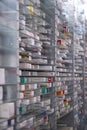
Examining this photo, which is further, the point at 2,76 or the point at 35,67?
the point at 35,67

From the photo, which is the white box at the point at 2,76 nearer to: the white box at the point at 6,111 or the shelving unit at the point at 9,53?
the shelving unit at the point at 9,53

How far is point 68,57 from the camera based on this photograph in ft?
10.9

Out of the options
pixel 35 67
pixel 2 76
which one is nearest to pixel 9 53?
pixel 2 76

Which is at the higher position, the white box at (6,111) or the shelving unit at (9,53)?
the shelving unit at (9,53)

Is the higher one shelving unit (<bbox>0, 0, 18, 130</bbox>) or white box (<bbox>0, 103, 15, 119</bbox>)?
shelving unit (<bbox>0, 0, 18, 130</bbox>)

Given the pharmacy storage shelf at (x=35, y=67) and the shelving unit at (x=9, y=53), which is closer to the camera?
the shelving unit at (x=9, y=53)

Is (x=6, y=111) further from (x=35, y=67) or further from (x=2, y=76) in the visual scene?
(x=35, y=67)

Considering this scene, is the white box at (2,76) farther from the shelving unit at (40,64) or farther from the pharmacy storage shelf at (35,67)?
the pharmacy storage shelf at (35,67)

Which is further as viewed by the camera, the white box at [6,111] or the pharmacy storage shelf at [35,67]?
the pharmacy storage shelf at [35,67]

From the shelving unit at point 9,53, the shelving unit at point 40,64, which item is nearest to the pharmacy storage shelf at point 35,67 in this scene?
the shelving unit at point 40,64

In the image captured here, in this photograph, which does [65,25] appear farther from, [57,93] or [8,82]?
[8,82]

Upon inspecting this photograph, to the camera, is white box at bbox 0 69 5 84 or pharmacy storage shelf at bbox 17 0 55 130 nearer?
white box at bbox 0 69 5 84

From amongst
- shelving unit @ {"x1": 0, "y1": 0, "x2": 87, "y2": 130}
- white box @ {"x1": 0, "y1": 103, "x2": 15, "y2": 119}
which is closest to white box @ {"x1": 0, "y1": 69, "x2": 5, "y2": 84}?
shelving unit @ {"x1": 0, "y1": 0, "x2": 87, "y2": 130}

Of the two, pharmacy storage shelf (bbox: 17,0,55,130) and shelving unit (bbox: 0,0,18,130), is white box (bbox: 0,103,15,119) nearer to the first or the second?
shelving unit (bbox: 0,0,18,130)
